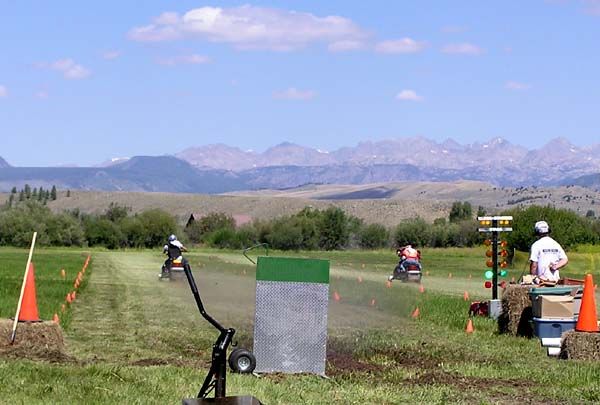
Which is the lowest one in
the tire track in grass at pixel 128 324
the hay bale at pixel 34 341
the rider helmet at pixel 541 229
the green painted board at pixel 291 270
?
the tire track in grass at pixel 128 324

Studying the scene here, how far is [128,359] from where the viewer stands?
14.4 metres

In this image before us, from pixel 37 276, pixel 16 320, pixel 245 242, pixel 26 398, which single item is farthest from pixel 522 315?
pixel 245 242

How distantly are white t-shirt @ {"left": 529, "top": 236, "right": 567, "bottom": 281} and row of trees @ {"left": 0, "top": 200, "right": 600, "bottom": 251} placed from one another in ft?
225

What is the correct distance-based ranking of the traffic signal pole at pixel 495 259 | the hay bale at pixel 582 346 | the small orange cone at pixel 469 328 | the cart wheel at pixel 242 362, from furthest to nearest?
1. the traffic signal pole at pixel 495 259
2. the small orange cone at pixel 469 328
3. the hay bale at pixel 582 346
4. the cart wheel at pixel 242 362

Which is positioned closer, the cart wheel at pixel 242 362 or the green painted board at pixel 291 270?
the cart wheel at pixel 242 362

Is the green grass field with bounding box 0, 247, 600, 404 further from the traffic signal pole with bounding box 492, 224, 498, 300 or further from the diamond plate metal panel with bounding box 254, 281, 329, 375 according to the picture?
the traffic signal pole with bounding box 492, 224, 498, 300

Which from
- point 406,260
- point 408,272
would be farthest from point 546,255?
point 406,260

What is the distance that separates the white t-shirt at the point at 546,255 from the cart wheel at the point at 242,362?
7.41 meters

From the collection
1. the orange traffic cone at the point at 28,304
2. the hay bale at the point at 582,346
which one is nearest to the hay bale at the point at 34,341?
the orange traffic cone at the point at 28,304

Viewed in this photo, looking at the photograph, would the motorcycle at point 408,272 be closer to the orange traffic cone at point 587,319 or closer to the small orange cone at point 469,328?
the small orange cone at point 469,328

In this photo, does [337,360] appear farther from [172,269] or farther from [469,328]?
[172,269]

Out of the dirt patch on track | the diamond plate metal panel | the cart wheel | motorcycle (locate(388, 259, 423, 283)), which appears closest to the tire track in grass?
the diamond plate metal panel

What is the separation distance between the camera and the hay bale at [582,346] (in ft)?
48.9

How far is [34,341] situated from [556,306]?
26.1 feet
